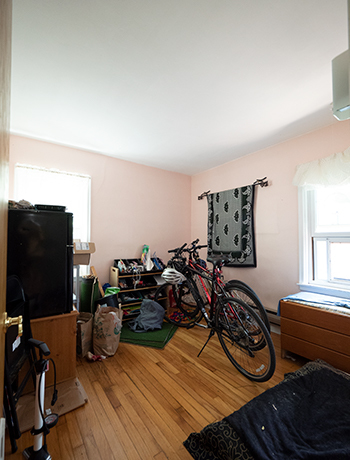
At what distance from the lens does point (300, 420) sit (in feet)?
4.04

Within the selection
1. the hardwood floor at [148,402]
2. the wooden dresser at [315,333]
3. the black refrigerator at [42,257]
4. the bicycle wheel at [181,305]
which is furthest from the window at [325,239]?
the black refrigerator at [42,257]

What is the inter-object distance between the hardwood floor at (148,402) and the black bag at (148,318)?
42 centimetres

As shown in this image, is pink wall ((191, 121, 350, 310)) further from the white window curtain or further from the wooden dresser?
the wooden dresser

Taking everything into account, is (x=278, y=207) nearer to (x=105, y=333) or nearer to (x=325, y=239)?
(x=325, y=239)

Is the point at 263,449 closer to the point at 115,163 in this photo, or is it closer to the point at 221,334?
the point at 221,334

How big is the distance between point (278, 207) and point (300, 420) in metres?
2.25

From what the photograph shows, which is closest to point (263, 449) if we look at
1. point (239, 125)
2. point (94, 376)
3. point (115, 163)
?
point (94, 376)

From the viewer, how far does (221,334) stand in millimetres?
2107

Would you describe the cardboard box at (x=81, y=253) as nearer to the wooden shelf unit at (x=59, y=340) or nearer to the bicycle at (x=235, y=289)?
the wooden shelf unit at (x=59, y=340)

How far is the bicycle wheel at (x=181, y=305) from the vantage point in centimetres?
259

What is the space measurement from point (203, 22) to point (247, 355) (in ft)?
8.39

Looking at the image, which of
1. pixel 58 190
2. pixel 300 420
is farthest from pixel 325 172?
pixel 58 190

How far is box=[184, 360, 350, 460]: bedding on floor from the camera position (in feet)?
3.40

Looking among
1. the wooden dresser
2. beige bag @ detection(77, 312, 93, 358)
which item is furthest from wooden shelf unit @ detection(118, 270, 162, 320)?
the wooden dresser
